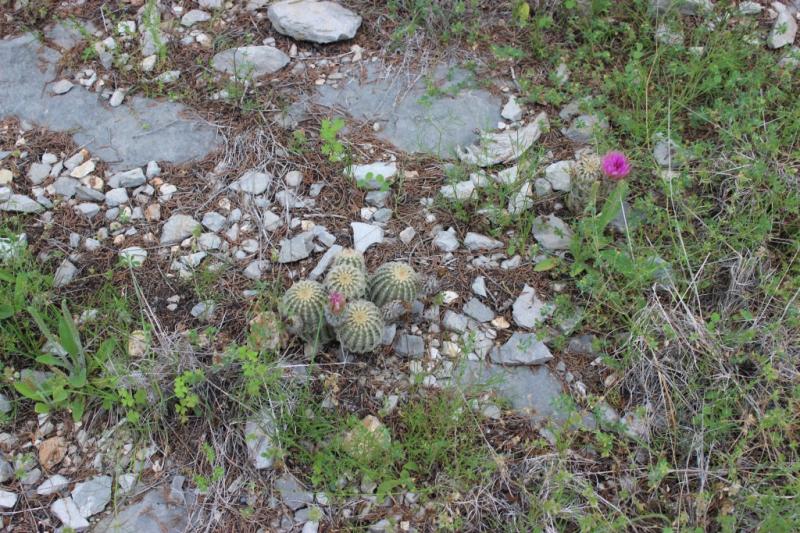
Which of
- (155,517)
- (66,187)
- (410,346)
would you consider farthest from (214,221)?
(155,517)

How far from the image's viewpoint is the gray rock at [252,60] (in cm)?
393

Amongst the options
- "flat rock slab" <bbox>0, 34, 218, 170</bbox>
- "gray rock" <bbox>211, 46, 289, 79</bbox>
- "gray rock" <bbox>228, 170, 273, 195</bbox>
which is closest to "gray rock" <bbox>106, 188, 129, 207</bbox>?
"flat rock slab" <bbox>0, 34, 218, 170</bbox>

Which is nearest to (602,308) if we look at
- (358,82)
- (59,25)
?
(358,82)

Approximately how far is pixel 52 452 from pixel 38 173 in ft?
4.93

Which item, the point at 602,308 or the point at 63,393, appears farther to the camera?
the point at 602,308

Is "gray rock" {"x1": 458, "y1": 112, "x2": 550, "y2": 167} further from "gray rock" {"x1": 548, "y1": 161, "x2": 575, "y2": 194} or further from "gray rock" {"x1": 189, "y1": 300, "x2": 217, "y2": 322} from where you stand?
"gray rock" {"x1": 189, "y1": 300, "x2": 217, "y2": 322}

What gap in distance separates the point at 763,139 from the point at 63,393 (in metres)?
3.24

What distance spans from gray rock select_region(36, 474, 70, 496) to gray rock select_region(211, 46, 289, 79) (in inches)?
86.3

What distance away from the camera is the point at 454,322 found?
304cm

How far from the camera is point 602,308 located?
3047 millimetres

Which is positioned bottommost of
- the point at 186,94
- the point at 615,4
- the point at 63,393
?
the point at 63,393

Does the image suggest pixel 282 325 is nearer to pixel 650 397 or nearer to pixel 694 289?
pixel 650 397

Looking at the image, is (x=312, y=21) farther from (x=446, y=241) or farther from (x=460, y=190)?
(x=446, y=241)

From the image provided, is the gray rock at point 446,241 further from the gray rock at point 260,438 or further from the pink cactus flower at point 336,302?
the gray rock at point 260,438
